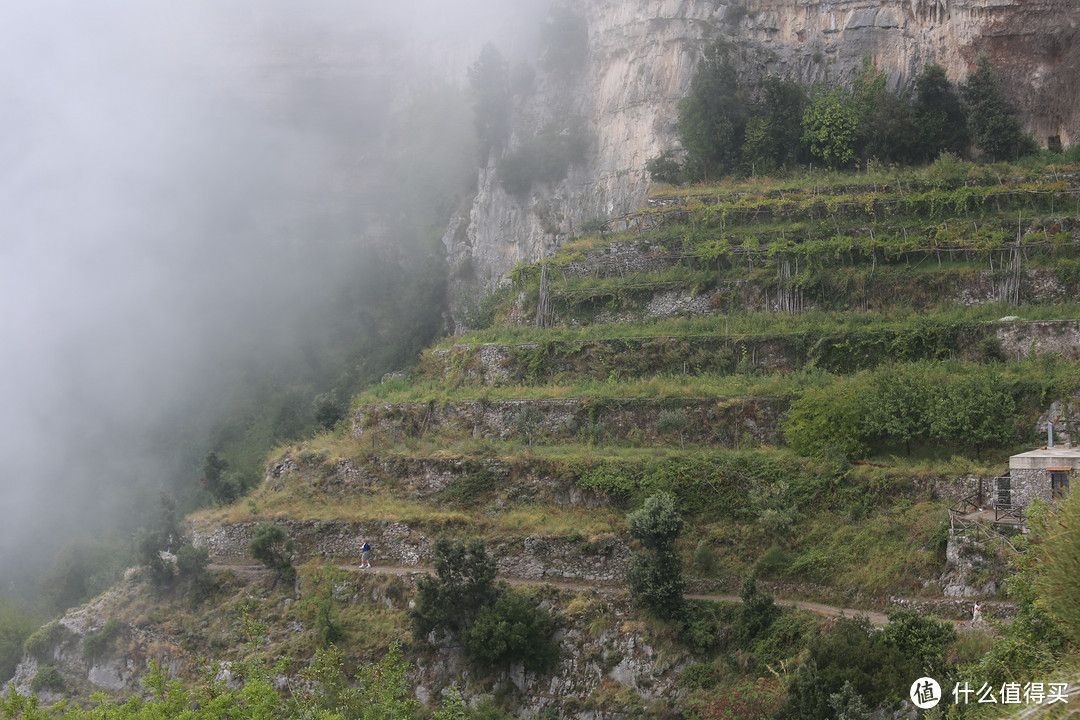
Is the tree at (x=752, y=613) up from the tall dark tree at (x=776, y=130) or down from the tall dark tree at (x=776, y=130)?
down

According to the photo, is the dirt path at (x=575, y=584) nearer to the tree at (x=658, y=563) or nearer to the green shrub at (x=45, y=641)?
the tree at (x=658, y=563)

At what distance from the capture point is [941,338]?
26375 millimetres

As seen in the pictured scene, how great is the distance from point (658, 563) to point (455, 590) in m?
5.39

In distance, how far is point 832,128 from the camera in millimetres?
38500

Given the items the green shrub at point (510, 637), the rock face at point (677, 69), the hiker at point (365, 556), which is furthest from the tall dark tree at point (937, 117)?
the hiker at point (365, 556)

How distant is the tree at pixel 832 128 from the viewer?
38188 millimetres

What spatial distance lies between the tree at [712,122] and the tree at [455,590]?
25.2m

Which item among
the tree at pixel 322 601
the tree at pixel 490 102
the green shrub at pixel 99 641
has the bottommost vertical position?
the green shrub at pixel 99 641

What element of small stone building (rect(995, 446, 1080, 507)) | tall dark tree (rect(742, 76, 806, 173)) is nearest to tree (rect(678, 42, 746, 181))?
tall dark tree (rect(742, 76, 806, 173))

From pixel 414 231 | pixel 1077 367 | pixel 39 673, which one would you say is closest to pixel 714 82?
pixel 1077 367

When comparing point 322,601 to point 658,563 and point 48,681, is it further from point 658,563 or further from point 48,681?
point 48,681

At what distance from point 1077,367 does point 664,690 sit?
1516 centimetres

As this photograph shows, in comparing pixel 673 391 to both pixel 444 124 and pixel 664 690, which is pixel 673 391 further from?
pixel 444 124

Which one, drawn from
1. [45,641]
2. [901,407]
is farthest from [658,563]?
[45,641]
